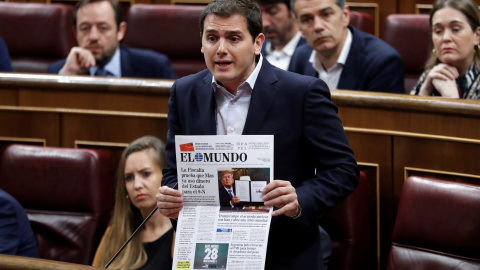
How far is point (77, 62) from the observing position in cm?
169

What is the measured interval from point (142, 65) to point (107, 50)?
0.09 m

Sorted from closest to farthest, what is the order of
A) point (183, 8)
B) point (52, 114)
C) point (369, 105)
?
point (369, 105) → point (52, 114) → point (183, 8)

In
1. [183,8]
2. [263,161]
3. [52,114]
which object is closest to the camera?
[263,161]

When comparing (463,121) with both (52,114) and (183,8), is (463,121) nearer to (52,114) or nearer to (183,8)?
(52,114)

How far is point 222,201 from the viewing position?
810 mm

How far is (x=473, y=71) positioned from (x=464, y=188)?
301mm

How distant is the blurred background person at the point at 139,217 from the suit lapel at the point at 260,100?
0.50 metres

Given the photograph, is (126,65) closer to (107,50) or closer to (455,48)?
(107,50)

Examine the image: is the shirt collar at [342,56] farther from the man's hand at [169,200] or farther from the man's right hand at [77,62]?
the man's hand at [169,200]

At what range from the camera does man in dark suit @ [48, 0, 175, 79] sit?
5.71 feet

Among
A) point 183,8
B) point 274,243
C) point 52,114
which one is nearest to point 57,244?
point 52,114

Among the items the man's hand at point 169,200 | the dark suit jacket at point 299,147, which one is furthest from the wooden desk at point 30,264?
the dark suit jacket at point 299,147

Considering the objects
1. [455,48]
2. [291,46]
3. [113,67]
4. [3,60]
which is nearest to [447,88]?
[455,48]

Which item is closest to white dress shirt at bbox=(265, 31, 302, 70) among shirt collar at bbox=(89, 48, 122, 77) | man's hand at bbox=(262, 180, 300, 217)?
shirt collar at bbox=(89, 48, 122, 77)
